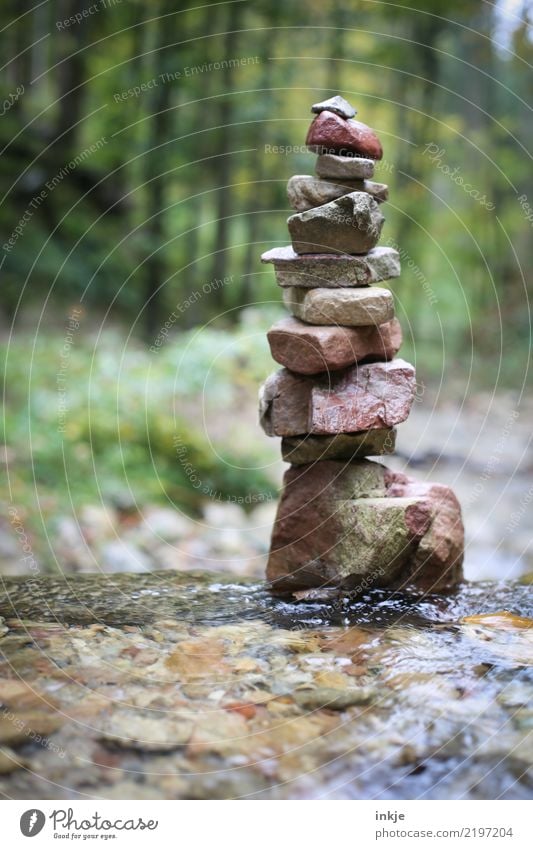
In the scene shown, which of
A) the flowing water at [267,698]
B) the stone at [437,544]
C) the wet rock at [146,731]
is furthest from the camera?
the stone at [437,544]

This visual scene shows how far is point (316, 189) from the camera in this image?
19.1ft

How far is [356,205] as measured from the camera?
5629 millimetres

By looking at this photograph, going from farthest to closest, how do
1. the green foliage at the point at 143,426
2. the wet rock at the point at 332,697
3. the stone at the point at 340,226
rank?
the green foliage at the point at 143,426 → the stone at the point at 340,226 → the wet rock at the point at 332,697

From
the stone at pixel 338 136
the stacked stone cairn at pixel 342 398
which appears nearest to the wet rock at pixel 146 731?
the stacked stone cairn at pixel 342 398

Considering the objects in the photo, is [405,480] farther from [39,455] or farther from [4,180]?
[4,180]

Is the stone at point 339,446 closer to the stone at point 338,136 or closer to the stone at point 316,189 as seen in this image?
the stone at point 316,189

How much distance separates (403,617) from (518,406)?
13878mm

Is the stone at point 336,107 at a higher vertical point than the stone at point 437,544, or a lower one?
higher

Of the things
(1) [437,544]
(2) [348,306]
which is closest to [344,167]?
(2) [348,306]

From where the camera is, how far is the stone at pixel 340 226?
566 cm

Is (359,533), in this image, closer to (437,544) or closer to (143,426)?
(437,544)

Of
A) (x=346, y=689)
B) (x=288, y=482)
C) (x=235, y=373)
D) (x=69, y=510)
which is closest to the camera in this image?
(x=346, y=689)

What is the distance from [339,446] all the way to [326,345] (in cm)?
81
